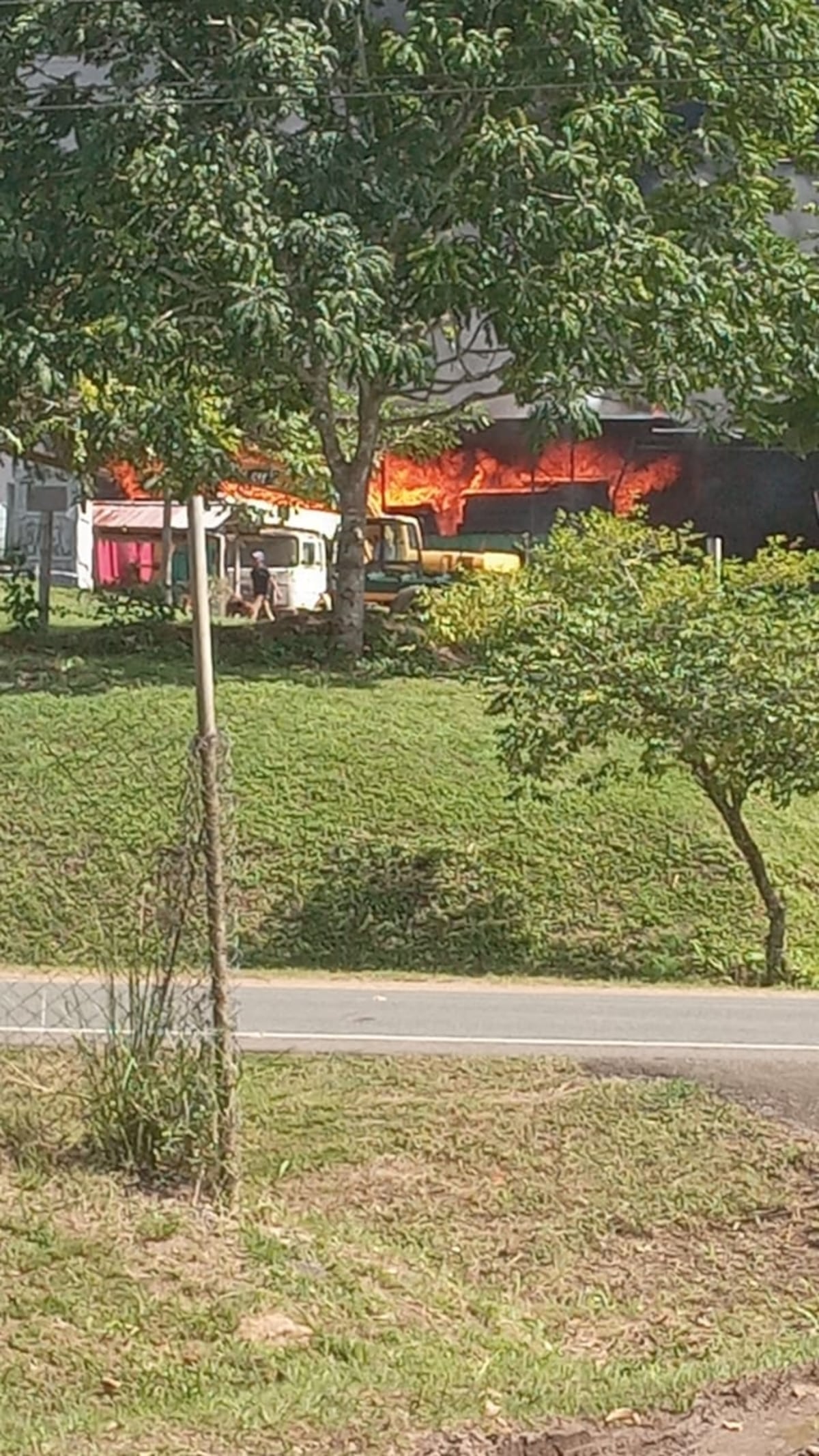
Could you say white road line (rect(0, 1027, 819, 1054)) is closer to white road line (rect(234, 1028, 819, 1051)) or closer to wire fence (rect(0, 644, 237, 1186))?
white road line (rect(234, 1028, 819, 1051))

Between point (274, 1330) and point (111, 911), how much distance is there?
34.6 feet

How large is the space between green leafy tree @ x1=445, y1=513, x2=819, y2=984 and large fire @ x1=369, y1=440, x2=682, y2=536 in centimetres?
2604

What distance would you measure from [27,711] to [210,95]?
272 inches

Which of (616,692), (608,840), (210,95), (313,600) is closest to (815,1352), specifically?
(616,692)

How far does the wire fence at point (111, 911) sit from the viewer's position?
724cm

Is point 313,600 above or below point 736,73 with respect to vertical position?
below

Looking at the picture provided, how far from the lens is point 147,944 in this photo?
7730 millimetres

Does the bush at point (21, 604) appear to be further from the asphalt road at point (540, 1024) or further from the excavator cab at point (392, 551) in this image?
the asphalt road at point (540, 1024)

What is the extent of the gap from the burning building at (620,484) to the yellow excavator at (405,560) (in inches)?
184

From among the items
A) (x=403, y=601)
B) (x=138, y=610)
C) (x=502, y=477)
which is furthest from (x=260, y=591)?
(x=502, y=477)

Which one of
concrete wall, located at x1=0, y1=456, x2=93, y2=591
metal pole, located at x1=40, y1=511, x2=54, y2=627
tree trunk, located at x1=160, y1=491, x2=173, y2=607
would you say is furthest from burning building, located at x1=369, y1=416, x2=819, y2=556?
metal pole, located at x1=40, y1=511, x2=54, y2=627

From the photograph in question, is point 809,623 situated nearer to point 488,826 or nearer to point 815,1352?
point 488,826

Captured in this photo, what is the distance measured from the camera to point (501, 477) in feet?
145

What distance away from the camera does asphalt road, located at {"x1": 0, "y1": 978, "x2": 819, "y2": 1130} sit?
1051 centimetres
